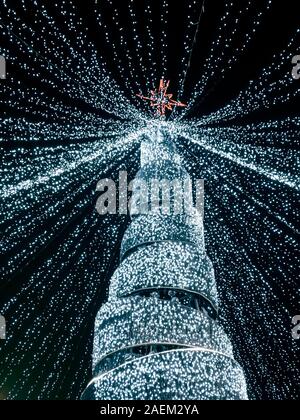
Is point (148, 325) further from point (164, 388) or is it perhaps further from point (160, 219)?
point (160, 219)

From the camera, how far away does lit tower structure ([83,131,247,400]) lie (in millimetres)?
9500

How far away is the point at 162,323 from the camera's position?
33.8 ft

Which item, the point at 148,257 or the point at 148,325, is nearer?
the point at 148,325

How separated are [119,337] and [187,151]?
711cm

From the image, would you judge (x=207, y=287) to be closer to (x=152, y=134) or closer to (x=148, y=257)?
(x=148, y=257)

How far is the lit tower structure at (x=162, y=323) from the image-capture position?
9.50 meters

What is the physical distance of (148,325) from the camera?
404 inches
